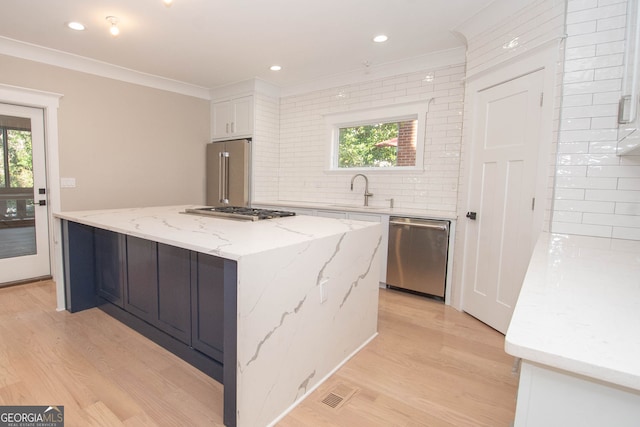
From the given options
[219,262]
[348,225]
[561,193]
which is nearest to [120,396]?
[219,262]

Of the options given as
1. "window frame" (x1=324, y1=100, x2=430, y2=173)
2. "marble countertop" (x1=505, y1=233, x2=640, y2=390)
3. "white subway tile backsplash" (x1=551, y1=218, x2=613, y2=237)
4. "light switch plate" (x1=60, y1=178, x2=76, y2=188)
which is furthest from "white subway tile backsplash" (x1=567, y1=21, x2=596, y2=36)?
"light switch plate" (x1=60, y1=178, x2=76, y2=188)

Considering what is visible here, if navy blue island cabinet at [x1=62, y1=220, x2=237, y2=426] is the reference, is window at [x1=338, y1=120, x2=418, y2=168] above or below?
above

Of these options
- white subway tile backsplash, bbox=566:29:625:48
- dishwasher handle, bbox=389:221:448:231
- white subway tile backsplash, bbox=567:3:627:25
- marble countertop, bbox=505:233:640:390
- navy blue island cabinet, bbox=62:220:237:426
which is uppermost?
white subway tile backsplash, bbox=567:3:627:25

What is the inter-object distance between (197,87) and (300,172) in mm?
2003

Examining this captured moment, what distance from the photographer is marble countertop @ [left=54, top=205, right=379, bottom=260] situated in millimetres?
1473

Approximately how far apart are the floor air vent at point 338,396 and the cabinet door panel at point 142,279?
1.33m

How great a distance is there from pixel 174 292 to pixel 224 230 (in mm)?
608

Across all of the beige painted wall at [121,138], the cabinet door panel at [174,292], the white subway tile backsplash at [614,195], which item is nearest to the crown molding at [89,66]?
the beige painted wall at [121,138]

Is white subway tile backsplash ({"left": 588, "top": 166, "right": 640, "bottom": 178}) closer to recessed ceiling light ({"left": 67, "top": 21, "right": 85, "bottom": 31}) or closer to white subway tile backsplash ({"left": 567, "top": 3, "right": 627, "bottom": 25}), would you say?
white subway tile backsplash ({"left": 567, "top": 3, "right": 627, "bottom": 25})

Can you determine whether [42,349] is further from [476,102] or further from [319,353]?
[476,102]

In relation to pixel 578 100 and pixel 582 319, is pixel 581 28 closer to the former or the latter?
pixel 578 100

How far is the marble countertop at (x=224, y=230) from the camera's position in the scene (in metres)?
1.47

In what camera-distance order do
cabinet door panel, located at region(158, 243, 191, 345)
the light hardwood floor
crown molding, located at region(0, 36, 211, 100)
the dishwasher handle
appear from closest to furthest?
the light hardwood floor → cabinet door panel, located at region(158, 243, 191, 345) → the dishwasher handle → crown molding, located at region(0, 36, 211, 100)

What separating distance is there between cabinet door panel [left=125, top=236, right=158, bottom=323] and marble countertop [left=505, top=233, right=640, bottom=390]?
85.1 inches
